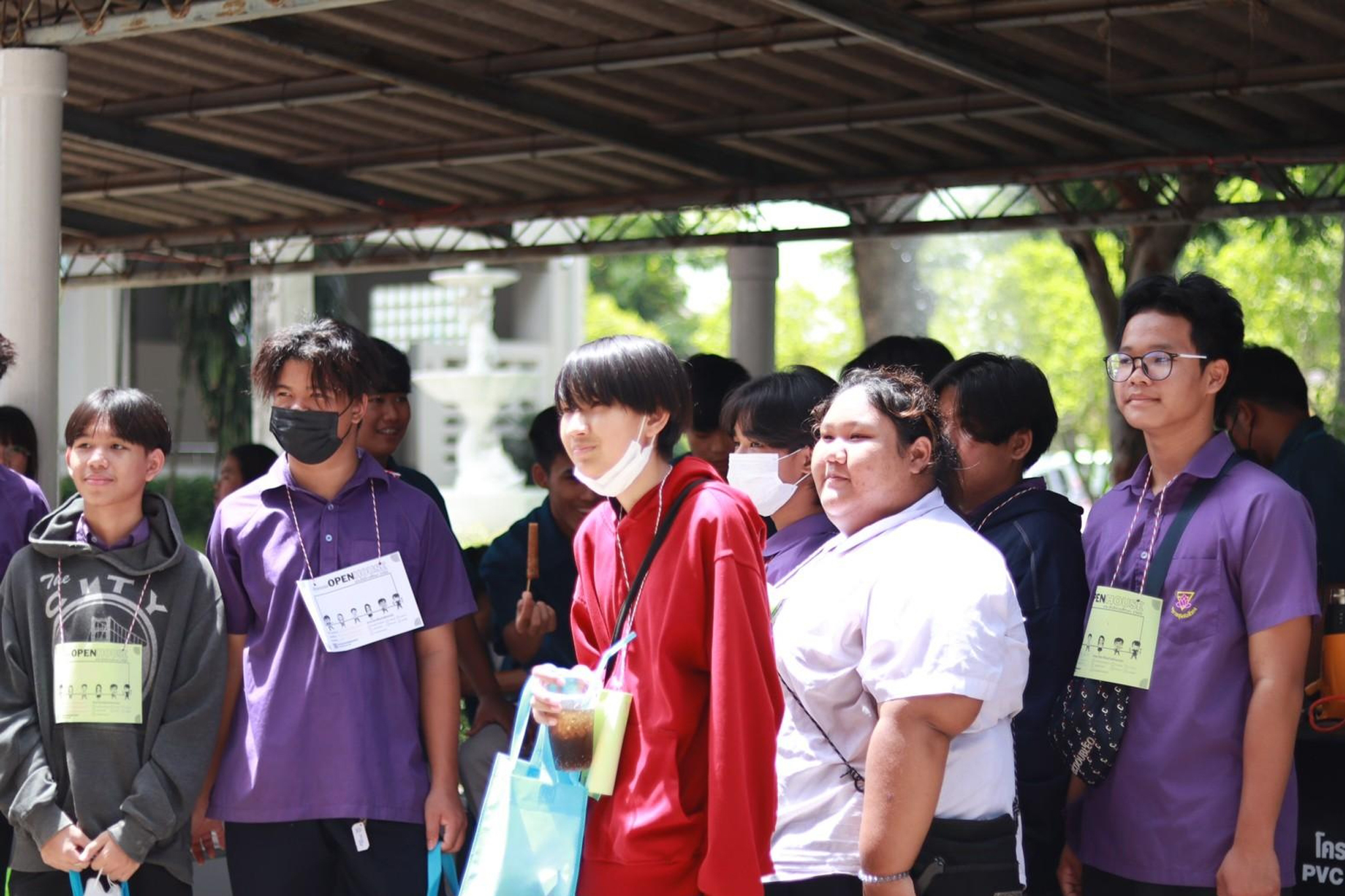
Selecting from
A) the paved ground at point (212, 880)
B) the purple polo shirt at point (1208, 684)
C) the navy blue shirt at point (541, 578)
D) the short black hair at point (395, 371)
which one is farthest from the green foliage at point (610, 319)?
the purple polo shirt at point (1208, 684)

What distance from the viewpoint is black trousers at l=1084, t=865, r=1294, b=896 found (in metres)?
3.11

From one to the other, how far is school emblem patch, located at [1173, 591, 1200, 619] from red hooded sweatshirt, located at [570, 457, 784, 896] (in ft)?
2.98

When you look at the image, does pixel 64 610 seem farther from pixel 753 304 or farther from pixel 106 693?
pixel 753 304

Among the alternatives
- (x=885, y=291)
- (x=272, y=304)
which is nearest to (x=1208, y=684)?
(x=885, y=291)

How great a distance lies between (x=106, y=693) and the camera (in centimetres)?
347

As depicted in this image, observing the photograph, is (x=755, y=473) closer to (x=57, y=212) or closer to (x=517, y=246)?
(x=57, y=212)

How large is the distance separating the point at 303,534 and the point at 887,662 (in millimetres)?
1439

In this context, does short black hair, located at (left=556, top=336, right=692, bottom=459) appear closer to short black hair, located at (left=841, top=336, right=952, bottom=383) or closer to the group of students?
the group of students

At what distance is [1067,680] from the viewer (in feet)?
11.2

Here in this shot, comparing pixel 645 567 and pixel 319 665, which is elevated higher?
pixel 645 567

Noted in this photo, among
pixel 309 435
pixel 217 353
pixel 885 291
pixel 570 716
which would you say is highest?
pixel 885 291

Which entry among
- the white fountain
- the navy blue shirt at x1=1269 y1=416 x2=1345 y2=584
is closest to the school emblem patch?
the navy blue shirt at x1=1269 y1=416 x2=1345 y2=584

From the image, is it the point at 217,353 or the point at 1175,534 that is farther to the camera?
the point at 217,353

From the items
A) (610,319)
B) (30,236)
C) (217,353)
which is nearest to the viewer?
(30,236)
